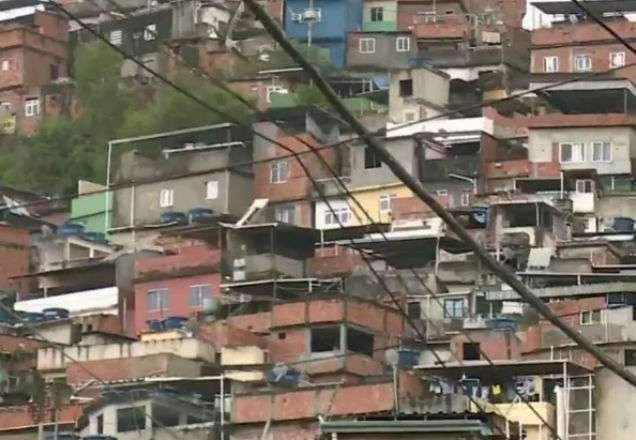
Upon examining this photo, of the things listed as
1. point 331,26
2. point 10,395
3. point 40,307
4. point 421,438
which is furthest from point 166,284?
point 421,438

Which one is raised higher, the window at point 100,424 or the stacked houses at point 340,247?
the stacked houses at point 340,247

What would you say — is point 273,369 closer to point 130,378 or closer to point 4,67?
point 130,378

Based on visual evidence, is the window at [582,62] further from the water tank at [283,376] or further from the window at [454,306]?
the water tank at [283,376]

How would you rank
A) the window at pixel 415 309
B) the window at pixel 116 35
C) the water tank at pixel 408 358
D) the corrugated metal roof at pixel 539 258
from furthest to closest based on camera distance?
the window at pixel 116 35, the corrugated metal roof at pixel 539 258, the window at pixel 415 309, the water tank at pixel 408 358

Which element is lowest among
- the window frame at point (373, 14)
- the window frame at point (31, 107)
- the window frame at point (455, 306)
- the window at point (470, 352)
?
the window at point (470, 352)

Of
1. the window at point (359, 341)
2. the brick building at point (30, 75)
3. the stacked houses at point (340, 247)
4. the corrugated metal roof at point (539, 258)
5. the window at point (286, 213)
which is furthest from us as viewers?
the brick building at point (30, 75)

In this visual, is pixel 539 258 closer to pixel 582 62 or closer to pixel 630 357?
pixel 630 357

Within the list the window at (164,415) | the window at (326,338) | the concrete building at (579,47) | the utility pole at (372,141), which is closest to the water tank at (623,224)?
the window at (326,338)

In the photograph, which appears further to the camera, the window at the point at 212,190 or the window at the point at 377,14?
the window at the point at 377,14
